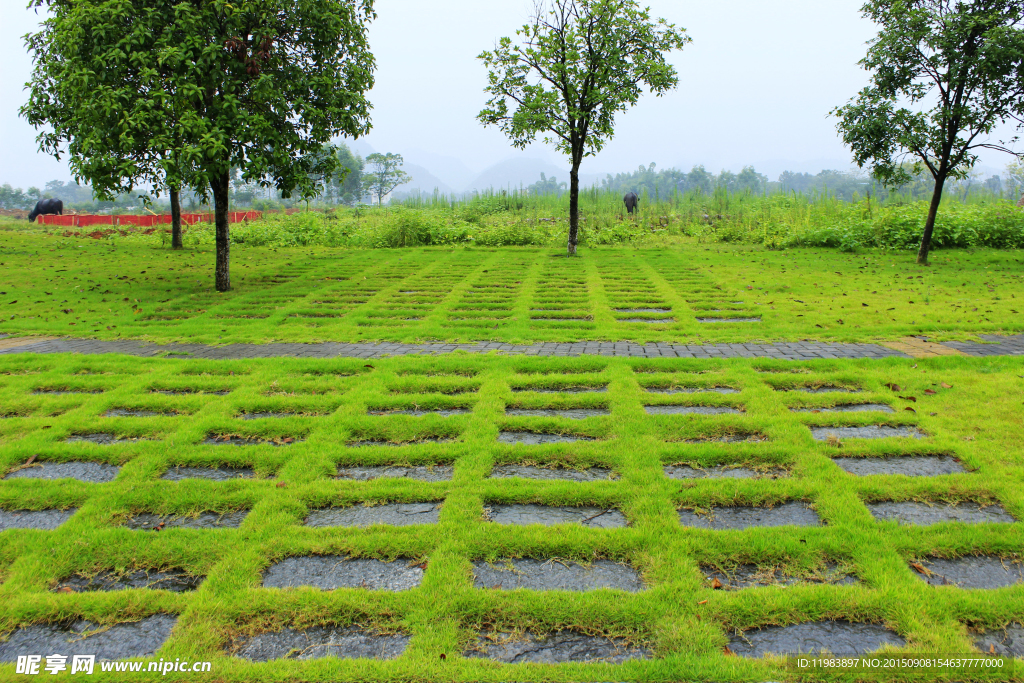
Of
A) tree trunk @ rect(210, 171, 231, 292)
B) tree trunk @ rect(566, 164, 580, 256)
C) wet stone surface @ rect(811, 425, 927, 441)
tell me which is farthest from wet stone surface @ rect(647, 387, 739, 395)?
tree trunk @ rect(566, 164, 580, 256)

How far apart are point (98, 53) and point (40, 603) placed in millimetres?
9673

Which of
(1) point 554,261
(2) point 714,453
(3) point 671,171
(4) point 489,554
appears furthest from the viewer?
(3) point 671,171

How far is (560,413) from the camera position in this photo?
16.0 ft

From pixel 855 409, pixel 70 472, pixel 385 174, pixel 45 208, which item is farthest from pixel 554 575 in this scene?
pixel 385 174

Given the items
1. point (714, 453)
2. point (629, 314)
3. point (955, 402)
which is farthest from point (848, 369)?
point (629, 314)

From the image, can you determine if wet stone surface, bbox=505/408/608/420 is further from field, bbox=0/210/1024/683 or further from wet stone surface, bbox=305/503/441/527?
wet stone surface, bbox=305/503/441/527

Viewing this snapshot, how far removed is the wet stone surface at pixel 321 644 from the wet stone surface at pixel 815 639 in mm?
1379

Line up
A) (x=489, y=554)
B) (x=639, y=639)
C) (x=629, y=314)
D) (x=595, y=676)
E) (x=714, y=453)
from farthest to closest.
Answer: (x=629, y=314) → (x=714, y=453) → (x=489, y=554) → (x=639, y=639) → (x=595, y=676)

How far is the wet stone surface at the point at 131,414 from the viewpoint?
15.9ft

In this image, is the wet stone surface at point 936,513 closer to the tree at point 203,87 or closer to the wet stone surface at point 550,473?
the wet stone surface at point 550,473

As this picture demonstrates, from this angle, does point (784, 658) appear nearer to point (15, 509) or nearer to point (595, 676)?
point (595, 676)

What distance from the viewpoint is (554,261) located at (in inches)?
609

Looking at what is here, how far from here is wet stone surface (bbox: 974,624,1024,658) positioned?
7.39 feet

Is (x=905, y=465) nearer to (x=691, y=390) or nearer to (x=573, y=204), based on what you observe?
(x=691, y=390)
